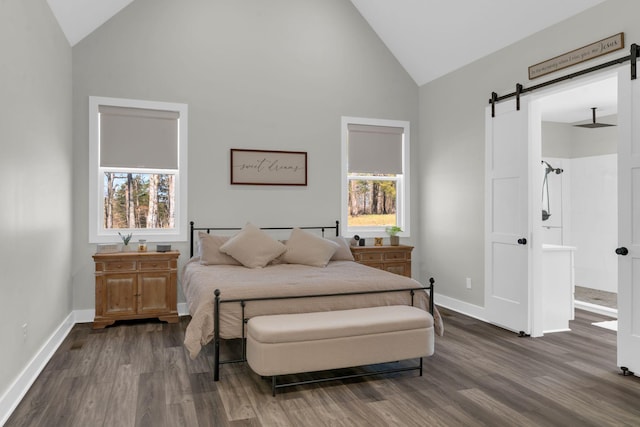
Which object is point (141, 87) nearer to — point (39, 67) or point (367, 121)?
point (39, 67)

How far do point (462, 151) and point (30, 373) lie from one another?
15.7 ft

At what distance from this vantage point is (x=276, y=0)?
5.89 m

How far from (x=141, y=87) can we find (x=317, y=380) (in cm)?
384

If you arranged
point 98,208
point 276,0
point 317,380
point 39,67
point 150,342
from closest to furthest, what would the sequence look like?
point 317,380 → point 39,67 → point 150,342 → point 98,208 → point 276,0

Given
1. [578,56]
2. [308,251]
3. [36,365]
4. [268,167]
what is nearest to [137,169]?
[268,167]

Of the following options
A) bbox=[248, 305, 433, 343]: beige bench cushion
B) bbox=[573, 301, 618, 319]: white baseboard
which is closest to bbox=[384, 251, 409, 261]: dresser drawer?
bbox=[573, 301, 618, 319]: white baseboard

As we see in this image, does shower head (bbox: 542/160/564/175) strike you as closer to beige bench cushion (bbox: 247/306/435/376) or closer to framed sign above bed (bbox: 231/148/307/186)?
framed sign above bed (bbox: 231/148/307/186)

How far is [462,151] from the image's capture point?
568cm

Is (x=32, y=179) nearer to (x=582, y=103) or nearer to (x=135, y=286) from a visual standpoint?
(x=135, y=286)

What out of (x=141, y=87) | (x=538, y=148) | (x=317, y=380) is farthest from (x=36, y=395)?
(x=538, y=148)

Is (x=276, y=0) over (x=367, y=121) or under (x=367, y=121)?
over

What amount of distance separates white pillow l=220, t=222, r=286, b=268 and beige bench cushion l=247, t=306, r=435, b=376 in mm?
1452

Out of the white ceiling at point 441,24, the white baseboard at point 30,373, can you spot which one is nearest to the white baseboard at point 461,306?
the white ceiling at point 441,24

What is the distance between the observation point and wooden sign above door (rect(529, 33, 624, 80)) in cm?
374
